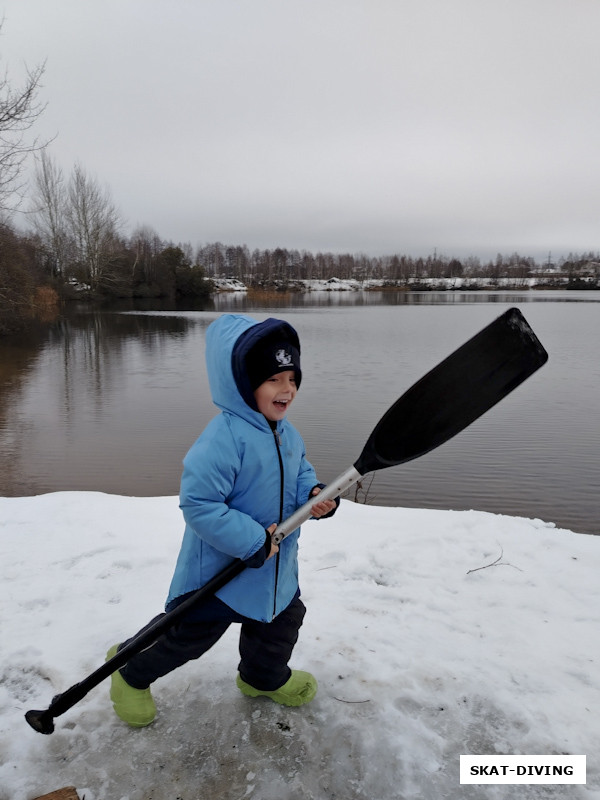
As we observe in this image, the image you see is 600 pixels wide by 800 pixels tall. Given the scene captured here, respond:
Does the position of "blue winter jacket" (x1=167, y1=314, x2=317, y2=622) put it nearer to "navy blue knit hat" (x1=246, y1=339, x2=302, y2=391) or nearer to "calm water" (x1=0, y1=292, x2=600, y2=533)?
"navy blue knit hat" (x1=246, y1=339, x2=302, y2=391)

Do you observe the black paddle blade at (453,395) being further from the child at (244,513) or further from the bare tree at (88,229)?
the bare tree at (88,229)

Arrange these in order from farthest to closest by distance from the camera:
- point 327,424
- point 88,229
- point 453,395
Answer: point 88,229, point 327,424, point 453,395

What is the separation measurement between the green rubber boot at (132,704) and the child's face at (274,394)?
1.20 meters

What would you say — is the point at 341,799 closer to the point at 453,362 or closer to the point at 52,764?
the point at 52,764

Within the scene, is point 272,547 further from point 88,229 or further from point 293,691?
point 88,229

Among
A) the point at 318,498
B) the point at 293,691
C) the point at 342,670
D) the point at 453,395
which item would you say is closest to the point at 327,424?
the point at 342,670

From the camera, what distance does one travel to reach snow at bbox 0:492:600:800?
1887mm

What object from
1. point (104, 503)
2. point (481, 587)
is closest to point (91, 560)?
point (104, 503)

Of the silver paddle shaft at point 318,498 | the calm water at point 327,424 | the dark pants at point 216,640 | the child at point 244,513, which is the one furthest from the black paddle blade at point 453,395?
the calm water at point 327,424

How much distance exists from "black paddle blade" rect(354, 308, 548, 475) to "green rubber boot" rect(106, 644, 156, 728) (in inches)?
49.1

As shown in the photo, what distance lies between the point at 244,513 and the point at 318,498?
0.29m

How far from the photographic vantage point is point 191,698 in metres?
2.25

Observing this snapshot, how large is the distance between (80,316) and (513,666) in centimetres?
3593

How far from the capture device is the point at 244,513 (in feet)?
6.46
